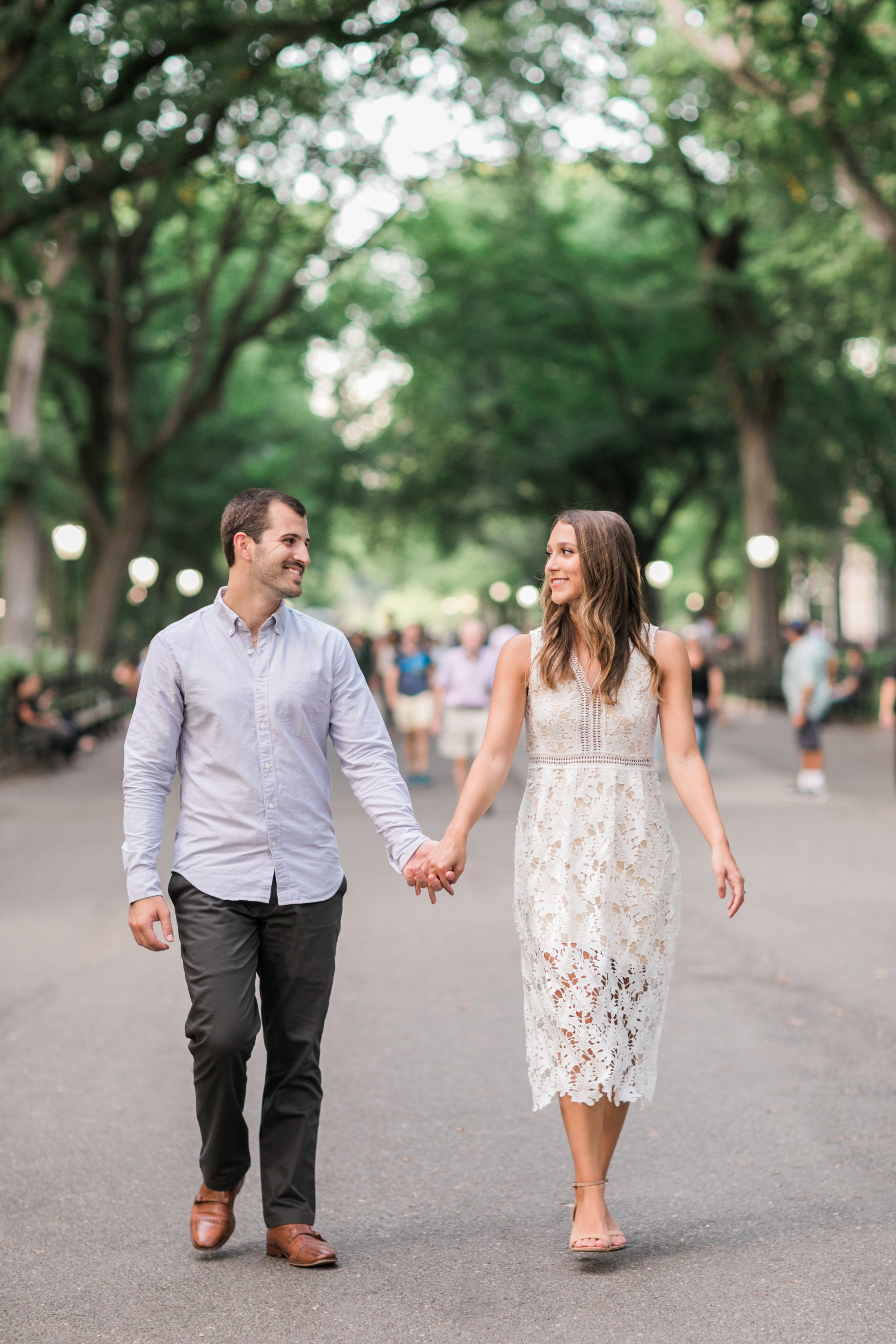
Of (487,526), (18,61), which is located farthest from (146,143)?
(487,526)

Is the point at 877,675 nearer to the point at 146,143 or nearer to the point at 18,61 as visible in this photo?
the point at 146,143

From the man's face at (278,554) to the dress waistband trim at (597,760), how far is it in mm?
803

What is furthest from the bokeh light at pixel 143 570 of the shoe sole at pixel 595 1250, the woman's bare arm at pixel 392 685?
the shoe sole at pixel 595 1250

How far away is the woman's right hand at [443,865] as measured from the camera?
4.04 meters

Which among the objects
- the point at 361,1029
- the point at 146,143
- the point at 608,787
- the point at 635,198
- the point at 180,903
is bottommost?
the point at 361,1029

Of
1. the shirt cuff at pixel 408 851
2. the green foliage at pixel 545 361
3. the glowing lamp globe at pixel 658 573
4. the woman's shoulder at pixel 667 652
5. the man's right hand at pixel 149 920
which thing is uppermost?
the green foliage at pixel 545 361

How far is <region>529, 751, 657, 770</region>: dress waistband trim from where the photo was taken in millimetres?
4082

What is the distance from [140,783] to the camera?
13.1 ft

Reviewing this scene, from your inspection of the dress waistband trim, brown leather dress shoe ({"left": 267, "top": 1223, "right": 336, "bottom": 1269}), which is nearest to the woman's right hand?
the dress waistband trim

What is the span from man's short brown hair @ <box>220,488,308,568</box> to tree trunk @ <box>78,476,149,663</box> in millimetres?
25469

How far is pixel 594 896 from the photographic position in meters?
4.02

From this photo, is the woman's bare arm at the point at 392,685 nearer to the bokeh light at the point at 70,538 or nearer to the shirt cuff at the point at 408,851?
the bokeh light at the point at 70,538

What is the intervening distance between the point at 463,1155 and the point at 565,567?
199cm

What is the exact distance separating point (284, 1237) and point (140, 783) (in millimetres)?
1226
